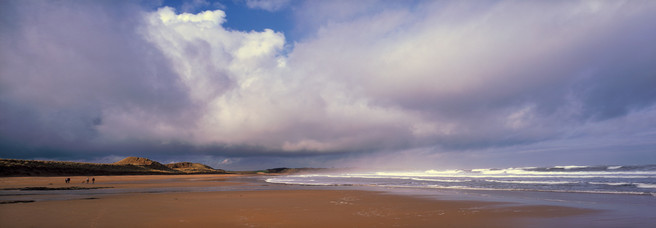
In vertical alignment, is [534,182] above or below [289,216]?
below

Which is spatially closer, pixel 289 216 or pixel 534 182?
pixel 289 216

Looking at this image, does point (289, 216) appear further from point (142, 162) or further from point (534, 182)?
point (142, 162)

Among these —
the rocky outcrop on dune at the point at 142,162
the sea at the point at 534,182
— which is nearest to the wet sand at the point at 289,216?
the sea at the point at 534,182

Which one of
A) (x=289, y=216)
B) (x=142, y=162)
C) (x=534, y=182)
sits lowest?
(x=534, y=182)

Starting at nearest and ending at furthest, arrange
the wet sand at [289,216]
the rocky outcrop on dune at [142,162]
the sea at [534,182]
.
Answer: the wet sand at [289,216]
the sea at [534,182]
the rocky outcrop on dune at [142,162]

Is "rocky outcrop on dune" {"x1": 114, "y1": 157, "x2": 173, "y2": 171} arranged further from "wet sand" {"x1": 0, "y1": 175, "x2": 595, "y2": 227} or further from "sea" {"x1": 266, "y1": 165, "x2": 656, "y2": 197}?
"wet sand" {"x1": 0, "y1": 175, "x2": 595, "y2": 227}

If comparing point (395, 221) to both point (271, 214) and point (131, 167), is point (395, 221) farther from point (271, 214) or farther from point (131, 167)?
point (131, 167)

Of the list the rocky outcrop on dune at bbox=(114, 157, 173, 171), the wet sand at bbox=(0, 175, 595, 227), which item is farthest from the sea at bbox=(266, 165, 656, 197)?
the rocky outcrop on dune at bbox=(114, 157, 173, 171)

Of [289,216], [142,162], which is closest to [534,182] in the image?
[289,216]

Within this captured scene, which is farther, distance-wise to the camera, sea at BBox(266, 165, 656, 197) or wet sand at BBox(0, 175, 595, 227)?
sea at BBox(266, 165, 656, 197)

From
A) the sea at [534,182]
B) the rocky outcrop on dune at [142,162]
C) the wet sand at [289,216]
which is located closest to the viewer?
the wet sand at [289,216]

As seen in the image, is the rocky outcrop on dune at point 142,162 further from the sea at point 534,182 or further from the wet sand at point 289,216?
the wet sand at point 289,216

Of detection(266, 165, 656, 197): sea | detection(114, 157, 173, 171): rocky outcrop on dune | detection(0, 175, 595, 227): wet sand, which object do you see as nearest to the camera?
detection(0, 175, 595, 227): wet sand

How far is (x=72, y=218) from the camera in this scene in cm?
1147
